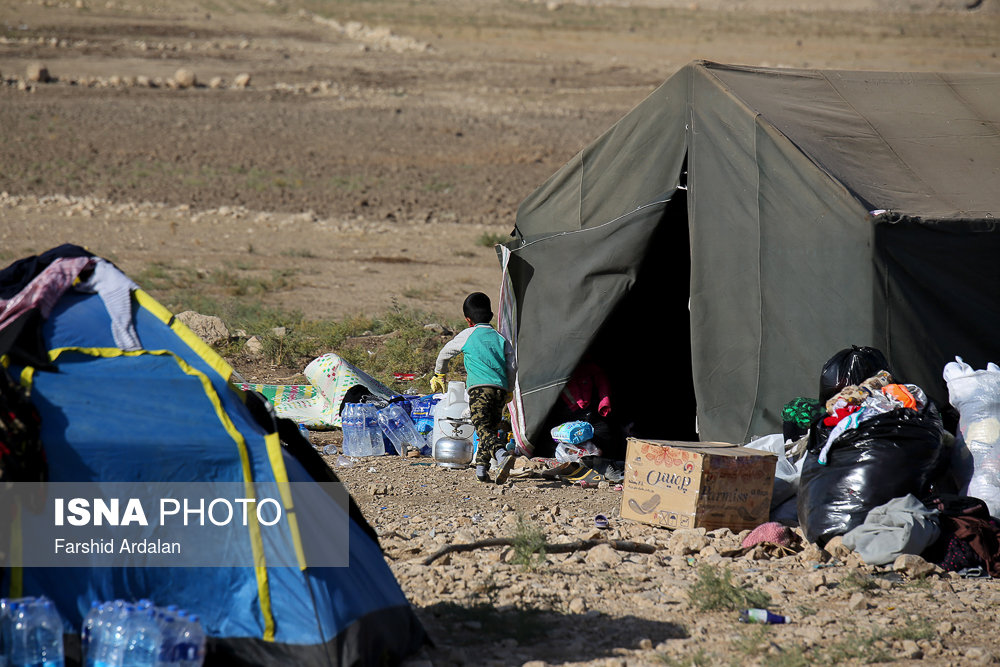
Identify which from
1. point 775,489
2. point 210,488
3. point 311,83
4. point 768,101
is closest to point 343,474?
point 775,489

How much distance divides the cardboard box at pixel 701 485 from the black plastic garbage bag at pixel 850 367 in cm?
48

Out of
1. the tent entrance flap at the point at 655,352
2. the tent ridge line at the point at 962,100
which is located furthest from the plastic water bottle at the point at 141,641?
the tent ridge line at the point at 962,100

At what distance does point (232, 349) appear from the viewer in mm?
9008

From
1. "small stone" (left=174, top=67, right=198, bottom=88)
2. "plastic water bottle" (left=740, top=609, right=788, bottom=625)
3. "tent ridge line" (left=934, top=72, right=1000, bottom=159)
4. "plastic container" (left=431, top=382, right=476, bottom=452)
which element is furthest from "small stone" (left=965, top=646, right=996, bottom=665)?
"small stone" (left=174, top=67, right=198, bottom=88)

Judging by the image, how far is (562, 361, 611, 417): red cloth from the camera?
22.0ft

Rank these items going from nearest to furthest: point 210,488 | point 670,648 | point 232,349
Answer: point 210,488, point 670,648, point 232,349

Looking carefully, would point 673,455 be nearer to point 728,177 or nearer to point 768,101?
point 728,177

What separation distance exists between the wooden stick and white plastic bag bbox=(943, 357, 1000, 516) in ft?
5.27

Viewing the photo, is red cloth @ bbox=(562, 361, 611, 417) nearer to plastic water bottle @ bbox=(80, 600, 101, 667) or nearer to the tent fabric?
the tent fabric

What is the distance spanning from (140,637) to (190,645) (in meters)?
0.14

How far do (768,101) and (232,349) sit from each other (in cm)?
498

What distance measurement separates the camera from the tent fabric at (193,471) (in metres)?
3.21

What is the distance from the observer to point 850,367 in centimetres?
523

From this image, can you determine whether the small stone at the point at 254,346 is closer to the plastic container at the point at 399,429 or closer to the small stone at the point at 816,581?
the plastic container at the point at 399,429
